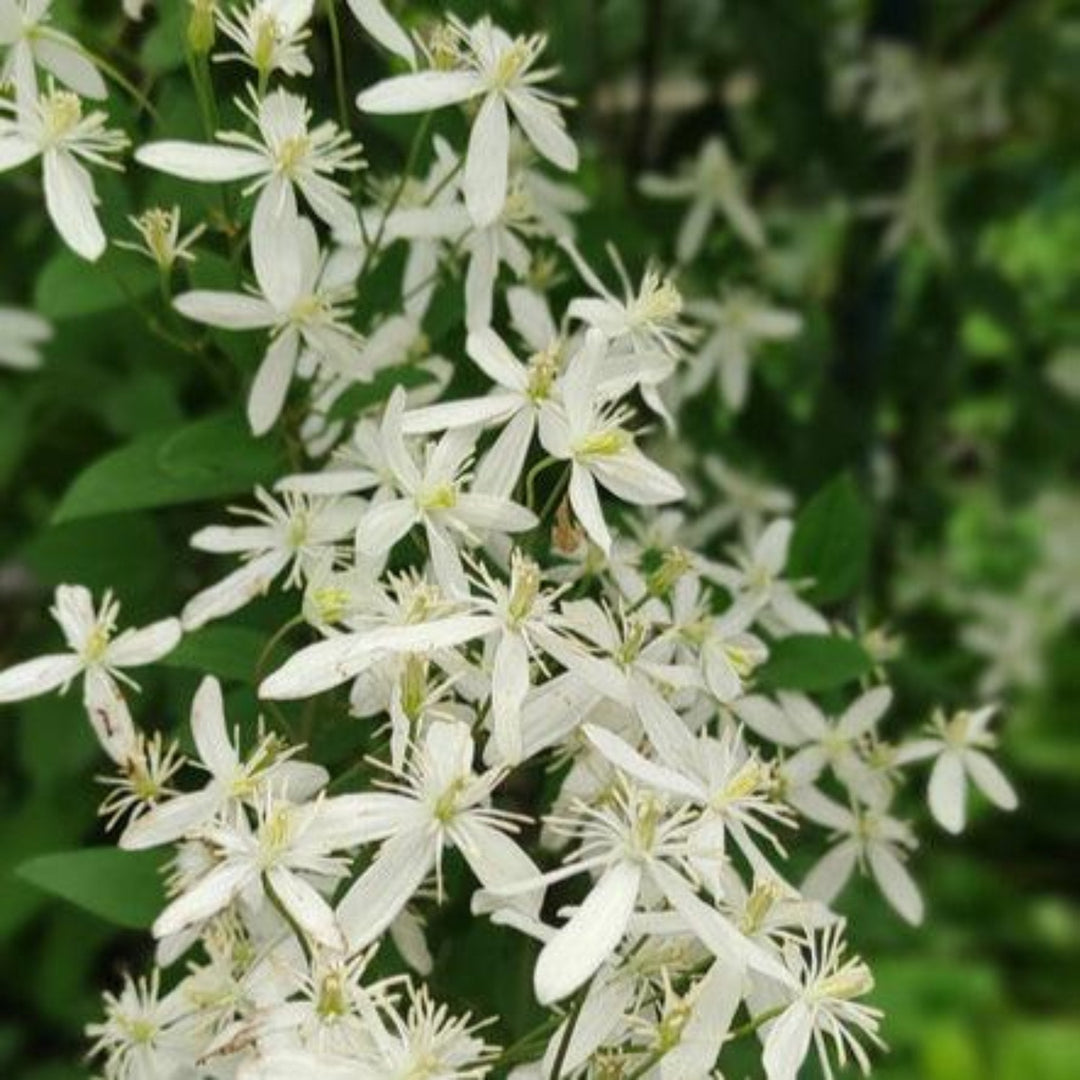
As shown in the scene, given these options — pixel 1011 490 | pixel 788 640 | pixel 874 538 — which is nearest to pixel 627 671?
pixel 788 640

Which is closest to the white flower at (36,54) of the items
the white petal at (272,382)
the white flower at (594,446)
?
the white petal at (272,382)

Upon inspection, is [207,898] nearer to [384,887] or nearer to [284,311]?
[384,887]

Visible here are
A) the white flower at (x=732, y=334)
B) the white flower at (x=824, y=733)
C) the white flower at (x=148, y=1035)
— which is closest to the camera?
the white flower at (x=148, y=1035)

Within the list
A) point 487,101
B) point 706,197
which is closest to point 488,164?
point 487,101

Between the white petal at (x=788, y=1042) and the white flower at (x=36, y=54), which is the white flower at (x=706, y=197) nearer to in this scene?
the white flower at (x=36, y=54)

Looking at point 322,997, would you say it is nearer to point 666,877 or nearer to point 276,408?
point 666,877

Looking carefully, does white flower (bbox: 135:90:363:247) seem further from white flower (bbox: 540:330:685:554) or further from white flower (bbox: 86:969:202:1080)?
white flower (bbox: 86:969:202:1080)

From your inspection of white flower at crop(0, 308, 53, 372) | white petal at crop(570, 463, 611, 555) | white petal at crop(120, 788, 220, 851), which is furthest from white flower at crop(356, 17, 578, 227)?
white flower at crop(0, 308, 53, 372)
